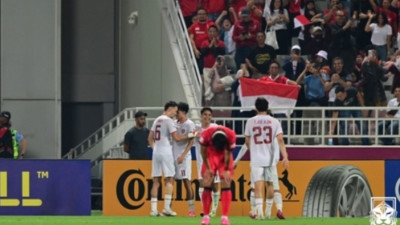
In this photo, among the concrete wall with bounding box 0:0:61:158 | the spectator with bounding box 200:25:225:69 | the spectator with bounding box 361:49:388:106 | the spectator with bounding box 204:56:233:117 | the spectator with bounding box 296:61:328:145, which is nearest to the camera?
the spectator with bounding box 296:61:328:145

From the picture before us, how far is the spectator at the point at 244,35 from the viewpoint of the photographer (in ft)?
122

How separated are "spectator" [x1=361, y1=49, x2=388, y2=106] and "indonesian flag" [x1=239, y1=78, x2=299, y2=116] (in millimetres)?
1673

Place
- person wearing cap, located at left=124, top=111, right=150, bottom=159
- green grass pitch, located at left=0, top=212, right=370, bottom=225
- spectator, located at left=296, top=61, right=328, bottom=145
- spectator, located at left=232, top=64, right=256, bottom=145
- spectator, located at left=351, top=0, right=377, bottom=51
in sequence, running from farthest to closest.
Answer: spectator, located at left=351, top=0, right=377, bottom=51
spectator, located at left=296, top=61, right=328, bottom=145
spectator, located at left=232, top=64, right=256, bottom=145
person wearing cap, located at left=124, top=111, right=150, bottom=159
green grass pitch, located at left=0, top=212, right=370, bottom=225

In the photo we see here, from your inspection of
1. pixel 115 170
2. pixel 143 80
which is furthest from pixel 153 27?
pixel 115 170

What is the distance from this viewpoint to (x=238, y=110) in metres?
36.1

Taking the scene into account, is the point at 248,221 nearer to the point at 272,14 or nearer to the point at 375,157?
the point at 375,157

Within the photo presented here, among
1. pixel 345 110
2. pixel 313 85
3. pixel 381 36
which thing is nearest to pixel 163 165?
pixel 345 110

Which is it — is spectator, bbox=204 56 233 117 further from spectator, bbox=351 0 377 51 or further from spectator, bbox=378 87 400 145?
spectator, bbox=378 87 400 145

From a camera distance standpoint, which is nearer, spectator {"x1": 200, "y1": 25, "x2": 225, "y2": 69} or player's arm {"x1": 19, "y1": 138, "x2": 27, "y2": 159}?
spectator {"x1": 200, "y1": 25, "x2": 225, "y2": 69}

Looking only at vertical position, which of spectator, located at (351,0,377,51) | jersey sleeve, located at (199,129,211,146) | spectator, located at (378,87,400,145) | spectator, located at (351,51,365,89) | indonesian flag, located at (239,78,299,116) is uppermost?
spectator, located at (351,0,377,51)

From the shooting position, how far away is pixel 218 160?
27734 millimetres

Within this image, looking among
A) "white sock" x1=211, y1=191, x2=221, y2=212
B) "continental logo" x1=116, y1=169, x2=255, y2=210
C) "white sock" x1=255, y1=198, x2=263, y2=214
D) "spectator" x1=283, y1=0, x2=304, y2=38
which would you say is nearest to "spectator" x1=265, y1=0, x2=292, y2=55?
"spectator" x1=283, y1=0, x2=304, y2=38

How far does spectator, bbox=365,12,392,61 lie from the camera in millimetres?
37438

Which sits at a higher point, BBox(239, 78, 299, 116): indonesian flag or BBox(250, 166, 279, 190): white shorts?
BBox(239, 78, 299, 116): indonesian flag
